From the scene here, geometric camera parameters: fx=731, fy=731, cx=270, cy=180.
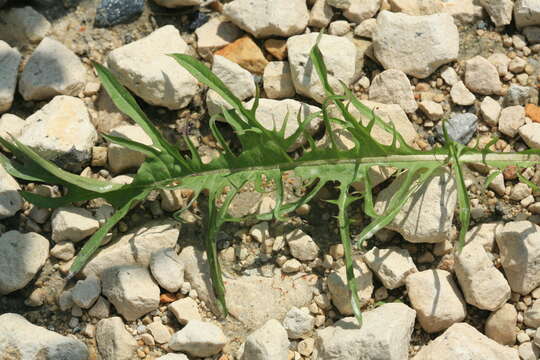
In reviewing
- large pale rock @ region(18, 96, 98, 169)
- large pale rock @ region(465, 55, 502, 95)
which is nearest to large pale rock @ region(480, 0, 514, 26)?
large pale rock @ region(465, 55, 502, 95)

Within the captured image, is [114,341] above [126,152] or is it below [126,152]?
below

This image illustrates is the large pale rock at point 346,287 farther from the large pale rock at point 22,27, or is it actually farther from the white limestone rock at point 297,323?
the large pale rock at point 22,27

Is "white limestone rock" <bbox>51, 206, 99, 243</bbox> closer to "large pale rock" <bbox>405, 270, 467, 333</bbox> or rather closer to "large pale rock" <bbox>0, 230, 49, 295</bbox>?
"large pale rock" <bbox>0, 230, 49, 295</bbox>

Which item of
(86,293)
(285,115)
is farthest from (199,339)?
(285,115)

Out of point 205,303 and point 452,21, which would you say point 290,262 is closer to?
point 205,303

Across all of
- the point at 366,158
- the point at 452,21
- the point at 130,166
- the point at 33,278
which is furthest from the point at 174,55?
the point at 452,21

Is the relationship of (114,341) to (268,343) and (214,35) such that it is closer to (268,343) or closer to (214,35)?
(268,343)
